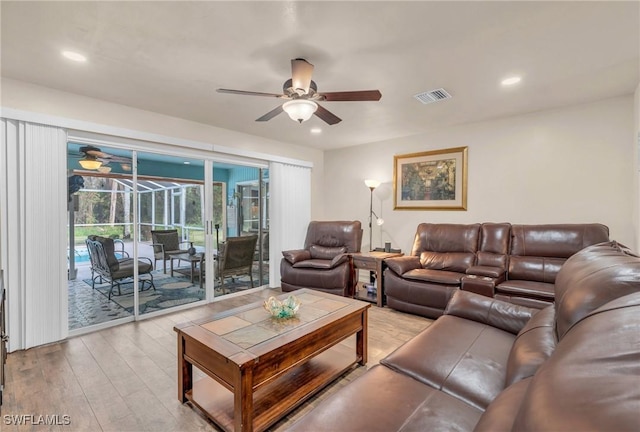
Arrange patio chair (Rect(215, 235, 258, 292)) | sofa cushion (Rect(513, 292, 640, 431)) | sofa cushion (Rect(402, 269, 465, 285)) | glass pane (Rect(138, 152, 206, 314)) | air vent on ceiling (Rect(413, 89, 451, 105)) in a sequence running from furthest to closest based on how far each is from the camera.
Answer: patio chair (Rect(215, 235, 258, 292)) < glass pane (Rect(138, 152, 206, 314)) < sofa cushion (Rect(402, 269, 465, 285)) < air vent on ceiling (Rect(413, 89, 451, 105)) < sofa cushion (Rect(513, 292, 640, 431))

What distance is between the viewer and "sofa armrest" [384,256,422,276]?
375 centimetres

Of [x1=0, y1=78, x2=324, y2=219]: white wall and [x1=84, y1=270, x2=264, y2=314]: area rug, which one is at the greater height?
[x1=0, y1=78, x2=324, y2=219]: white wall

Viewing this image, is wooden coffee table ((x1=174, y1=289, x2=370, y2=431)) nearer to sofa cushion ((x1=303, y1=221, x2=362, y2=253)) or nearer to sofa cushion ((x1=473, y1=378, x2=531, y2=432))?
sofa cushion ((x1=473, y1=378, x2=531, y2=432))

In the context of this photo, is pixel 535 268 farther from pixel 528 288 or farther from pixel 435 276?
pixel 435 276

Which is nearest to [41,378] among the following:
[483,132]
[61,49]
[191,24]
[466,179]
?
[61,49]

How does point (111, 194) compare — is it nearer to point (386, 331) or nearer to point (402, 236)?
point (386, 331)

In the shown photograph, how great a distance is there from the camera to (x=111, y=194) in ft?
11.4

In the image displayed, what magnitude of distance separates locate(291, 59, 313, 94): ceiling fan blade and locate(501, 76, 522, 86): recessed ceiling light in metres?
1.92

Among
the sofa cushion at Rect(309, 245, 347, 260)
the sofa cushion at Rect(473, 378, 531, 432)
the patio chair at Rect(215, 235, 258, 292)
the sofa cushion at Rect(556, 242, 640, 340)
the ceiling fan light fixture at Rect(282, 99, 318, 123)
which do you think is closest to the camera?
the sofa cushion at Rect(473, 378, 531, 432)

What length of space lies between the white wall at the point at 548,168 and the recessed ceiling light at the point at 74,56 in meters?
4.15

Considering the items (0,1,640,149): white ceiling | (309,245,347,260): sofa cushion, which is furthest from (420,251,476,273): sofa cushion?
(0,1,640,149): white ceiling

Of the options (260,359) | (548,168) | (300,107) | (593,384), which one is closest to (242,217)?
(300,107)

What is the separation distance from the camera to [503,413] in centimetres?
85

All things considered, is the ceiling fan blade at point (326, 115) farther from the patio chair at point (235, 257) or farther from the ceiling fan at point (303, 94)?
the patio chair at point (235, 257)
